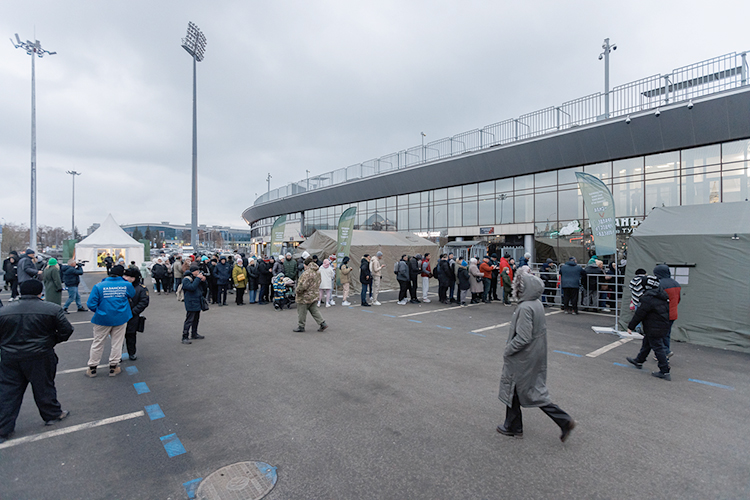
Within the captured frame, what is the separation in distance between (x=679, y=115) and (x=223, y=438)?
2187cm

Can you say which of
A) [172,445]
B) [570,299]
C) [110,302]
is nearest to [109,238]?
[110,302]

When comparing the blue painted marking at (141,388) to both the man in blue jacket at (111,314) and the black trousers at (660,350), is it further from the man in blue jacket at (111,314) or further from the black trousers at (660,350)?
the black trousers at (660,350)

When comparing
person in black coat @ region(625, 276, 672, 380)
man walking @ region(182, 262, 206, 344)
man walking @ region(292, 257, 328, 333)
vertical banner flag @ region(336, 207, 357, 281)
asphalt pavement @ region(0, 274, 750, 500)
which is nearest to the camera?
asphalt pavement @ region(0, 274, 750, 500)

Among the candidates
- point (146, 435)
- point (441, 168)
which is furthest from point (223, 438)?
point (441, 168)

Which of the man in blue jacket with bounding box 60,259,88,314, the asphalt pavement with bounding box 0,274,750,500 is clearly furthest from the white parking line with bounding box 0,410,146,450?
the man in blue jacket with bounding box 60,259,88,314

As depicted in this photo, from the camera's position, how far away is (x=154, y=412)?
4.38 meters

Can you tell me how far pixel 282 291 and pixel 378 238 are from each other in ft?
24.7

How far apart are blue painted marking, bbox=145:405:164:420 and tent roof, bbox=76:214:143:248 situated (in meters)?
27.7

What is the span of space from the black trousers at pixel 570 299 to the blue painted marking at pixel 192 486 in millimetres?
10950

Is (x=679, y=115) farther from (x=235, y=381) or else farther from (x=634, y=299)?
(x=235, y=381)

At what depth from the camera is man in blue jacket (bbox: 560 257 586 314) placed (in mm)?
10883

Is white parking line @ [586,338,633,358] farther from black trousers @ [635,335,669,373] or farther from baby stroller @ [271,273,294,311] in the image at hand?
baby stroller @ [271,273,294,311]

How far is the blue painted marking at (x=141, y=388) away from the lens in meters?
5.04

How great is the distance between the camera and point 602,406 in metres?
4.57
